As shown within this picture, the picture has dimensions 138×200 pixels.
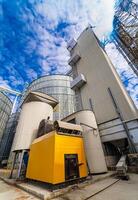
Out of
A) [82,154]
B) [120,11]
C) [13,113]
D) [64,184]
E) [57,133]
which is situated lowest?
[64,184]

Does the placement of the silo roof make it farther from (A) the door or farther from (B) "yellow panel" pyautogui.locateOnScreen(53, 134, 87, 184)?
(A) the door

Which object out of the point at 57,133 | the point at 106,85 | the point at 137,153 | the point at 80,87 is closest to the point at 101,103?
the point at 106,85

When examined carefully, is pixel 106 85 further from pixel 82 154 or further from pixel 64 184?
pixel 64 184

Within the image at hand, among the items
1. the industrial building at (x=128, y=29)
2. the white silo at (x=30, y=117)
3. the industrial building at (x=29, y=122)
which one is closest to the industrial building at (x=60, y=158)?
the industrial building at (x=29, y=122)

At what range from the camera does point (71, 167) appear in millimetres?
Result: 5293

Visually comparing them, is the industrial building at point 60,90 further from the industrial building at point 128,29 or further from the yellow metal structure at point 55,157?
the yellow metal structure at point 55,157

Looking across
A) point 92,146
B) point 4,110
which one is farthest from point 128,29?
point 4,110

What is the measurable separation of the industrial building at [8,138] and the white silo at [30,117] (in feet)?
51.2

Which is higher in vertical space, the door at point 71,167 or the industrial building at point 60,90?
the industrial building at point 60,90

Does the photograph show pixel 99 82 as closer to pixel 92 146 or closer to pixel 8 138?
pixel 92 146

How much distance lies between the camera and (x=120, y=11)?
51.0 ft

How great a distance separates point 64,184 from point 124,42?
18112mm

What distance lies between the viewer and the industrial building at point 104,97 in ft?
32.9

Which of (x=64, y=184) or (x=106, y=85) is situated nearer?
(x=64, y=184)
